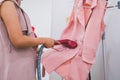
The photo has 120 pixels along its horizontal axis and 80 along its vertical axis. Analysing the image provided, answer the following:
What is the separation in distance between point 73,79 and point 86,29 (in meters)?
0.42

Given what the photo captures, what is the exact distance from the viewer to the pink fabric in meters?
1.65

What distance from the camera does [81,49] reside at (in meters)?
1.71

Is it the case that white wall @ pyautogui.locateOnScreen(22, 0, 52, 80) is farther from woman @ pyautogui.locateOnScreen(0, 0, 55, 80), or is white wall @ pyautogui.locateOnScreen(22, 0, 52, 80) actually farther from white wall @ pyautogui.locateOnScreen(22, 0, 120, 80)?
woman @ pyautogui.locateOnScreen(0, 0, 55, 80)

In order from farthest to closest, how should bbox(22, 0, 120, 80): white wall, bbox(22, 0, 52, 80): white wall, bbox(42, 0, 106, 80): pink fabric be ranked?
bbox(22, 0, 52, 80): white wall < bbox(22, 0, 120, 80): white wall < bbox(42, 0, 106, 80): pink fabric

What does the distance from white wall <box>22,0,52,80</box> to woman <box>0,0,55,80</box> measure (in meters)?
1.72

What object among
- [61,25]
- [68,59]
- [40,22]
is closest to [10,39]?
[68,59]

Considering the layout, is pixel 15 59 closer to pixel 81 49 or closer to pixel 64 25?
pixel 81 49

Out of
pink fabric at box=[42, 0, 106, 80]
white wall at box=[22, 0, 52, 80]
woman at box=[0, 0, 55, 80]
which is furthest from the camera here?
white wall at box=[22, 0, 52, 80]

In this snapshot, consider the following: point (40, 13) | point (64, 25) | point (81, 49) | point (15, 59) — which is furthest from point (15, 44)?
point (40, 13)

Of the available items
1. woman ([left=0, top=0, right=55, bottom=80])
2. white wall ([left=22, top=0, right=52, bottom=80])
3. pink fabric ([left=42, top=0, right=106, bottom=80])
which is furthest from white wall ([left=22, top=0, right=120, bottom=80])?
woman ([left=0, top=0, right=55, bottom=80])

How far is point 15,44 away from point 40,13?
77.4 inches

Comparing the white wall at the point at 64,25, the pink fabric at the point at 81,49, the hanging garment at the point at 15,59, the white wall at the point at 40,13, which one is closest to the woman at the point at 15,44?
A: the hanging garment at the point at 15,59

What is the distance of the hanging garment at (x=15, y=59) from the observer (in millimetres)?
1178

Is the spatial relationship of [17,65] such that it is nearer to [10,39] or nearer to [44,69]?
[10,39]
